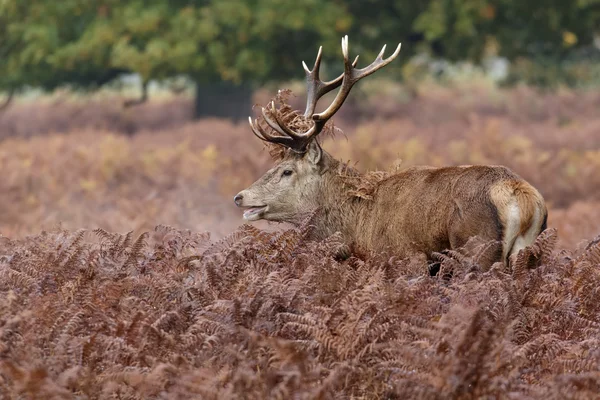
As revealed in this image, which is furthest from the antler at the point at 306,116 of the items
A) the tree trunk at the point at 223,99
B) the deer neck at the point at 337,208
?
the tree trunk at the point at 223,99

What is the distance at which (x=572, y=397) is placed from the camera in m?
3.94

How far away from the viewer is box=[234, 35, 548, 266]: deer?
618 centimetres

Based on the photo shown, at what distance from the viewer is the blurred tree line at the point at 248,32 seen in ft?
63.7

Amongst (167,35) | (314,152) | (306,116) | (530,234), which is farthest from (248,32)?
(530,234)

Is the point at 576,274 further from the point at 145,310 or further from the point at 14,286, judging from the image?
the point at 14,286

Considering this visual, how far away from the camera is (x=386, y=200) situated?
708cm

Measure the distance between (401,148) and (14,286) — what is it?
35.4 feet

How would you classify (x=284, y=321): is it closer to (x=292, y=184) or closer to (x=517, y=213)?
(x=517, y=213)

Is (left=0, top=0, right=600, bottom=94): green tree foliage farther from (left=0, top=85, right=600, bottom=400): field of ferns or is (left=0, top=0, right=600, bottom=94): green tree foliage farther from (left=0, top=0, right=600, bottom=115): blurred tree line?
(left=0, top=85, right=600, bottom=400): field of ferns

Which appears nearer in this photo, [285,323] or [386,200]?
[285,323]

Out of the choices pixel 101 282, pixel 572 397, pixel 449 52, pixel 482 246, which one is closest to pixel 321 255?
pixel 482 246

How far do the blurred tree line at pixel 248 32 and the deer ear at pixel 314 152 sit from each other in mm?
11987

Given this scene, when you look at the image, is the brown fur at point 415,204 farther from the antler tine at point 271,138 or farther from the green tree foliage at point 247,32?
the green tree foliage at point 247,32

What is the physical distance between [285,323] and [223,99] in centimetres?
1855
